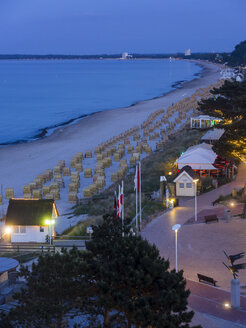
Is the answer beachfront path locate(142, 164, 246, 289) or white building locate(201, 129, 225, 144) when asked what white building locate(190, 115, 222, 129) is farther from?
beachfront path locate(142, 164, 246, 289)

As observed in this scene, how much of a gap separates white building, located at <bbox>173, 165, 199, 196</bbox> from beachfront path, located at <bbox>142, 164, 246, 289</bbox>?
1801 mm

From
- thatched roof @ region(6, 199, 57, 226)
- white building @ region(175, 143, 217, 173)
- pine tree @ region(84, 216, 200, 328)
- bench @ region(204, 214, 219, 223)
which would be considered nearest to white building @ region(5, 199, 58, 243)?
thatched roof @ region(6, 199, 57, 226)

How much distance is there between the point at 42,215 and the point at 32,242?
1.19 m

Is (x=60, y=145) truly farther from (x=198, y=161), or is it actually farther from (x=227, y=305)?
(x=227, y=305)

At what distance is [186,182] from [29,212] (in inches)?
328

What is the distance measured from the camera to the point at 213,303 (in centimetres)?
1396

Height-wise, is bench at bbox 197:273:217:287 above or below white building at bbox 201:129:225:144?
below

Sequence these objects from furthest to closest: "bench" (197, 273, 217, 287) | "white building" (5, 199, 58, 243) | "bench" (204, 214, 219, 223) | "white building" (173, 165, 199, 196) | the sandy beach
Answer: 1. the sandy beach
2. "white building" (173, 165, 199, 196)
3. "white building" (5, 199, 58, 243)
4. "bench" (204, 214, 219, 223)
5. "bench" (197, 273, 217, 287)

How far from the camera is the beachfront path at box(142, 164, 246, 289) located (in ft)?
54.1

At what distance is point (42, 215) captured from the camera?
22078 mm

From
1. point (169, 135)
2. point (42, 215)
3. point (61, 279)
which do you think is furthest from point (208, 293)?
point (169, 135)

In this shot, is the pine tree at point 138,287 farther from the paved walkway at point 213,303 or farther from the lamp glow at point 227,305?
the lamp glow at point 227,305

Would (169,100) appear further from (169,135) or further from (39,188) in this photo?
(39,188)

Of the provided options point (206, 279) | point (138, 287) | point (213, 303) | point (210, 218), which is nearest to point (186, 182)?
point (210, 218)
